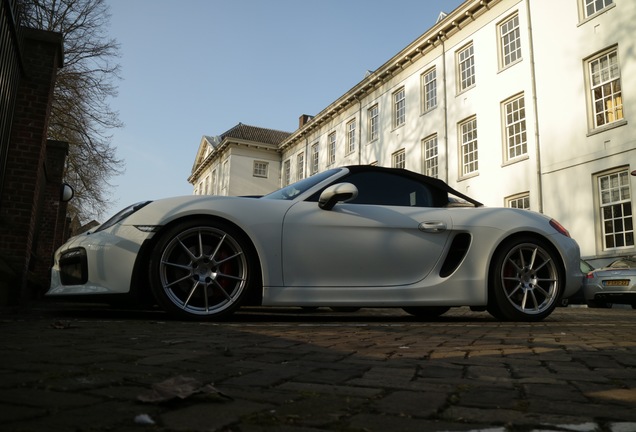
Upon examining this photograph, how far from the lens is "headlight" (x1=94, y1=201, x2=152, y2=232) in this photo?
4.24m

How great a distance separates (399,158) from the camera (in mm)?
25188

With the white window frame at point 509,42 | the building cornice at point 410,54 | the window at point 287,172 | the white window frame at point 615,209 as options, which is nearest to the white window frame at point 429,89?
the building cornice at point 410,54

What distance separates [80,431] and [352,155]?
2848cm

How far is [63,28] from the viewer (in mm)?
21266

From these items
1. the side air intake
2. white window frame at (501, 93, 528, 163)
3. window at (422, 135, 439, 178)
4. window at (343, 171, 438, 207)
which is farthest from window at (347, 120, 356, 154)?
the side air intake

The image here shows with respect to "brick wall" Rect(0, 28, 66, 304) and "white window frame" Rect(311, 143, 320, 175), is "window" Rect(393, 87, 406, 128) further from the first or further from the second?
"brick wall" Rect(0, 28, 66, 304)

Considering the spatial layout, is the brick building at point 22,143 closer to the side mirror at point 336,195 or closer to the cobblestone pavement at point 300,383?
the cobblestone pavement at point 300,383

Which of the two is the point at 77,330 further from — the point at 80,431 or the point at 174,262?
the point at 80,431

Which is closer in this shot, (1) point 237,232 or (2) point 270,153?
(1) point 237,232

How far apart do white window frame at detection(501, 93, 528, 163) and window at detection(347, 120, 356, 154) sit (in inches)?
452

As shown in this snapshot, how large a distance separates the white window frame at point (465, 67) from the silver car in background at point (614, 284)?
10229 millimetres

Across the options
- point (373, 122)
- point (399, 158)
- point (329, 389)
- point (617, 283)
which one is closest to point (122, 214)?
point (329, 389)

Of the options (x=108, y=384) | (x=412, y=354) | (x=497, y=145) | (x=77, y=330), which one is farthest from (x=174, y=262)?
(x=497, y=145)

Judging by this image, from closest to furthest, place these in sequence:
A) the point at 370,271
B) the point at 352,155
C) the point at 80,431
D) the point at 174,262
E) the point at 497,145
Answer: the point at 80,431
the point at 174,262
the point at 370,271
the point at 497,145
the point at 352,155
